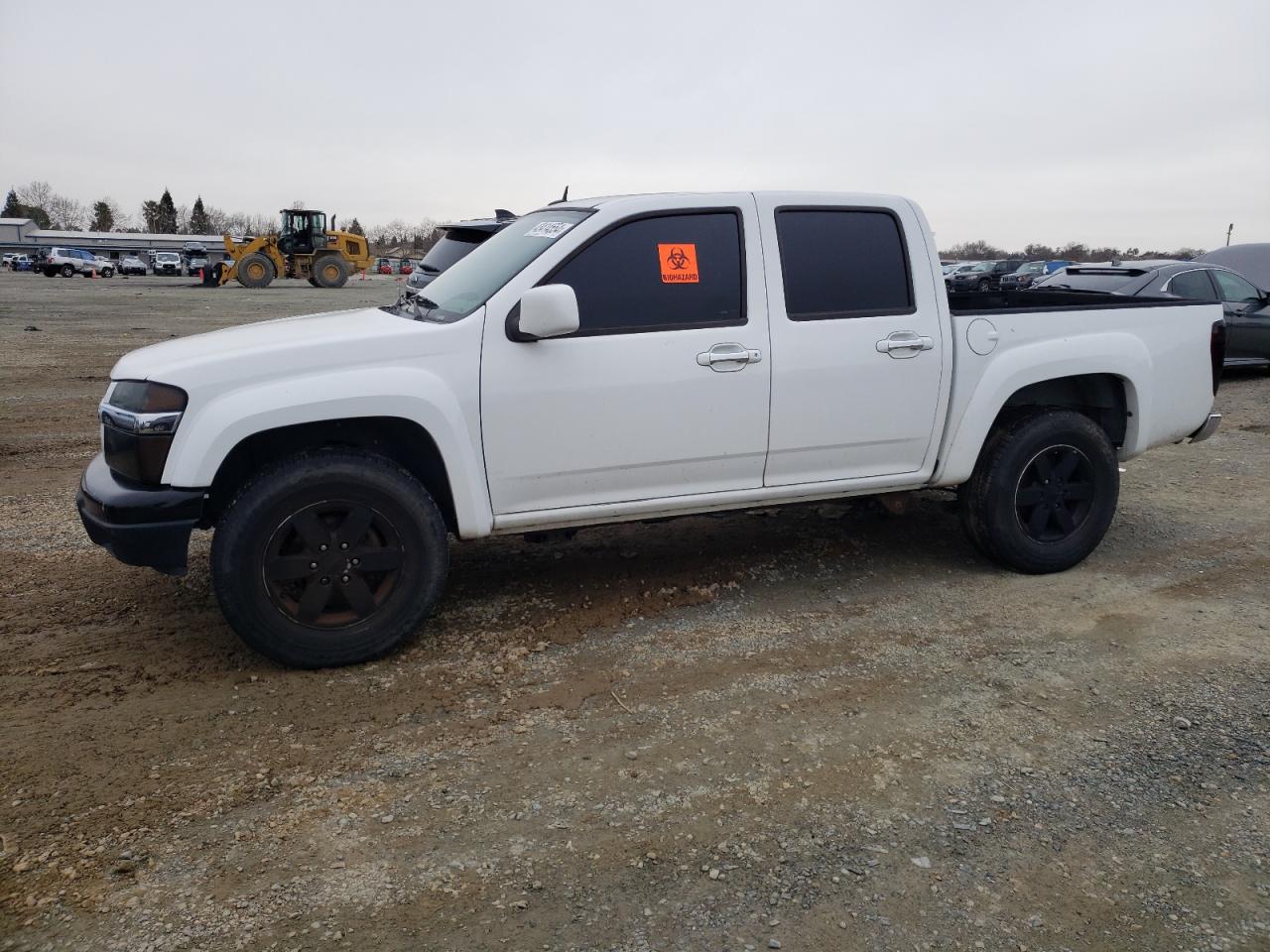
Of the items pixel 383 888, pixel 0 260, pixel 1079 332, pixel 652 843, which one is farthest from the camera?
pixel 0 260

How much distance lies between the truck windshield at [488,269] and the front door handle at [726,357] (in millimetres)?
822

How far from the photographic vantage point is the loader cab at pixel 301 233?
121 feet

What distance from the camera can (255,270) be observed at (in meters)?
36.6

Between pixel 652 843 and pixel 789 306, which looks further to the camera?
pixel 789 306

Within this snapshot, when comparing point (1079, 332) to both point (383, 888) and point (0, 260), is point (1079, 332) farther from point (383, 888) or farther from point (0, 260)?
point (0, 260)

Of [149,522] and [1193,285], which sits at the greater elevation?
[1193,285]

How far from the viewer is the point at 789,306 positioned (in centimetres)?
452

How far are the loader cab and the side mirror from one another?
36187 millimetres

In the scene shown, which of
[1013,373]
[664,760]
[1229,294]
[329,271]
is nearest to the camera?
[664,760]

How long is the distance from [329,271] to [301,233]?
6.27ft

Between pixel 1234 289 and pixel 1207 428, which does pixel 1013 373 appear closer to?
pixel 1207 428

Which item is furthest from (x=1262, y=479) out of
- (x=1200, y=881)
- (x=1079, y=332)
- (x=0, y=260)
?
(x=0, y=260)

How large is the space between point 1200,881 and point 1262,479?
5.64 metres

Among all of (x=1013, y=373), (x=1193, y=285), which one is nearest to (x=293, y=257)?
(x=1193, y=285)
